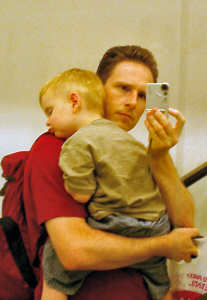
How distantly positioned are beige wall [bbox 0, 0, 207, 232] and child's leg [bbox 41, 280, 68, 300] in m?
0.42

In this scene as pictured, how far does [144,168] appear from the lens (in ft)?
2.65

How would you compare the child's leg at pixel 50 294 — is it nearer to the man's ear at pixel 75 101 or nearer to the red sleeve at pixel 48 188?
the red sleeve at pixel 48 188

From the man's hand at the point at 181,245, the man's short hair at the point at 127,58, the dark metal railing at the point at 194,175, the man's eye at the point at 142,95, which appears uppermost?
the man's short hair at the point at 127,58

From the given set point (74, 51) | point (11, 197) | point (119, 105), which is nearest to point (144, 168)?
point (119, 105)

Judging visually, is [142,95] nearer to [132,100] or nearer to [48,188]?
[132,100]

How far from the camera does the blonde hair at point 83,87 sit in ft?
2.84

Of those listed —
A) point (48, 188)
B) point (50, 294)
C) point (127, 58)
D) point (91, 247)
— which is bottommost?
point (50, 294)

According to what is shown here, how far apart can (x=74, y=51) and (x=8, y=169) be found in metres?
0.61

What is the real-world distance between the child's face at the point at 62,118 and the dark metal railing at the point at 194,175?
30cm

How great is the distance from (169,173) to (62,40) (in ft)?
2.49

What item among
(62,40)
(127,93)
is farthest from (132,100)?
(62,40)

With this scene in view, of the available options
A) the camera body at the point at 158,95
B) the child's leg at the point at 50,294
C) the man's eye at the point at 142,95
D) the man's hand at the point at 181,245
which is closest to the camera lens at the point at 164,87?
the camera body at the point at 158,95

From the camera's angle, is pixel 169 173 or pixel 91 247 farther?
pixel 169 173

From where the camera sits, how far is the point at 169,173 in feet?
2.78
